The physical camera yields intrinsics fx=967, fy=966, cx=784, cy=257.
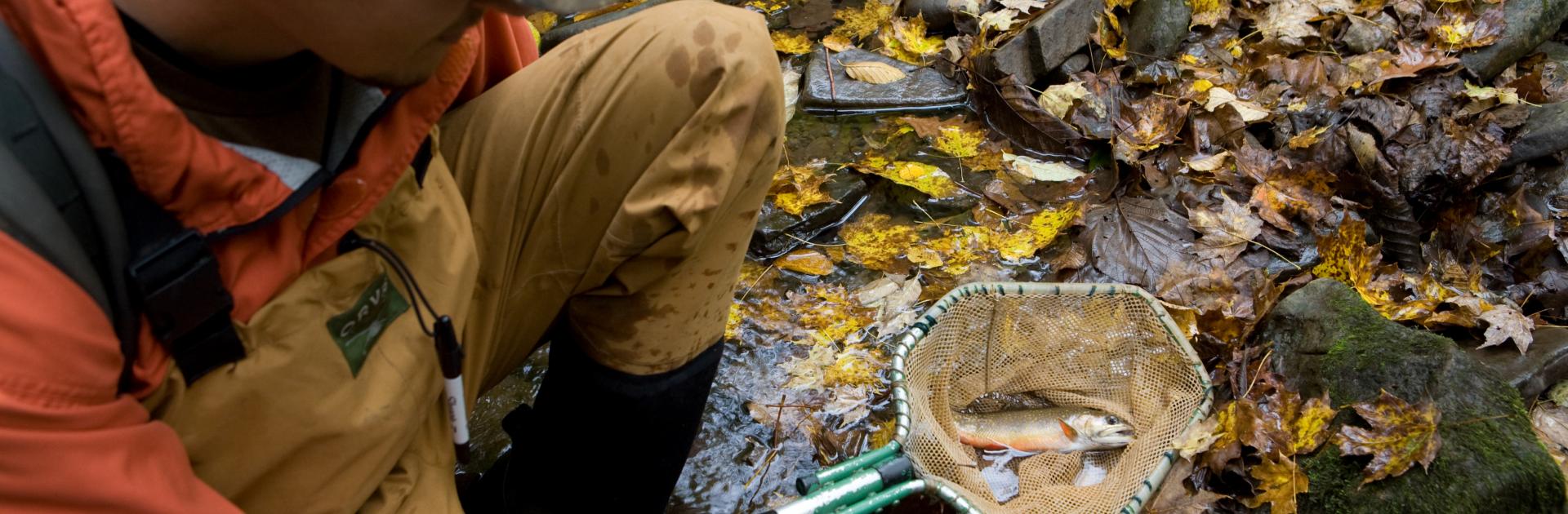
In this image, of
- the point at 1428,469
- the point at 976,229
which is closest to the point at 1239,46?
the point at 976,229

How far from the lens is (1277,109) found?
3383 mm

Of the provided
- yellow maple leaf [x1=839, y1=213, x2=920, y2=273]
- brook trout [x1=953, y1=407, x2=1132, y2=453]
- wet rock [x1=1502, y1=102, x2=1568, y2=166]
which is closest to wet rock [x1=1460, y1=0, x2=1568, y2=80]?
wet rock [x1=1502, y1=102, x2=1568, y2=166]

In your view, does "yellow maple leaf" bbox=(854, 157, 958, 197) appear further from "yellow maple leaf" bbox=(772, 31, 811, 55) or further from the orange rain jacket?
the orange rain jacket

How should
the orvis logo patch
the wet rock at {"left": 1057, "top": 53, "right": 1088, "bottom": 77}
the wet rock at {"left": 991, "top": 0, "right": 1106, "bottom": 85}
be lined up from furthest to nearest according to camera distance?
the wet rock at {"left": 1057, "top": 53, "right": 1088, "bottom": 77} → the wet rock at {"left": 991, "top": 0, "right": 1106, "bottom": 85} → the orvis logo patch

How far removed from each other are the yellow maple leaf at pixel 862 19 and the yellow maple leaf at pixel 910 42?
10 cm

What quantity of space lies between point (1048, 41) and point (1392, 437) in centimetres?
207

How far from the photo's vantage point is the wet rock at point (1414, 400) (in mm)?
1909

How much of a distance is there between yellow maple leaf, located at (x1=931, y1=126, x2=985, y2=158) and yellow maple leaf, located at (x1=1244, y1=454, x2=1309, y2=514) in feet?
5.37

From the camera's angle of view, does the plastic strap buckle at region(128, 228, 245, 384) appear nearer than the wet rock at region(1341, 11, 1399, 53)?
Yes

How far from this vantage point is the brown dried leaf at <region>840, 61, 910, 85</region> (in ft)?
12.5

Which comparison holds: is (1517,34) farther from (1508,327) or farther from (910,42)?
(910,42)

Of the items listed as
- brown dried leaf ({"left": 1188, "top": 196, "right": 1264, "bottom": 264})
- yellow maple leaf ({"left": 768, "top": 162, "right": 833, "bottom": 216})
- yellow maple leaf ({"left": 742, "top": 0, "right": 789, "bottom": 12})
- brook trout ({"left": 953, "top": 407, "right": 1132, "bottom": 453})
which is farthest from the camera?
yellow maple leaf ({"left": 742, "top": 0, "right": 789, "bottom": 12})

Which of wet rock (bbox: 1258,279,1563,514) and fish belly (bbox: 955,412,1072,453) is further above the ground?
wet rock (bbox: 1258,279,1563,514)

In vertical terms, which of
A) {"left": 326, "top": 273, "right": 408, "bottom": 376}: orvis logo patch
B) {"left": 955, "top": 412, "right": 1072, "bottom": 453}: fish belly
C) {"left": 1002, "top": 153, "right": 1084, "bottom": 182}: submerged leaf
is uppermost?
{"left": 326, "top": 273, "right": 408, "bottom": 376}: orvis logo patch
